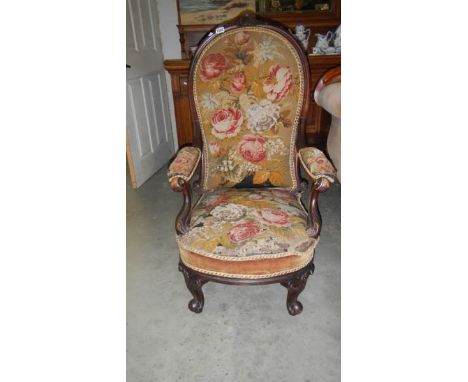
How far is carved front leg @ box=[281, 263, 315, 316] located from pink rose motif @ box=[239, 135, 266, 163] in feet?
1.72

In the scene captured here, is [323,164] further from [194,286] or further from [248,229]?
[194,286]

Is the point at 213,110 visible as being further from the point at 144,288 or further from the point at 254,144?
the point at 144,288

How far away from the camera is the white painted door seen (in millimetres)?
2642

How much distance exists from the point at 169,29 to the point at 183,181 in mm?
2506

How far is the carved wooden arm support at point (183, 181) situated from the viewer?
1279mm

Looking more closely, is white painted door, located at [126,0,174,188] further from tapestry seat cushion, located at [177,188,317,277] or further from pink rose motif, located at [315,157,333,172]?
pink rose motif, located at [315,157,333,172]

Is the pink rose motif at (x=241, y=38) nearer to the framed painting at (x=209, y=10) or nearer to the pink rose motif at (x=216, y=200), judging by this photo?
the pink rose motif at (x=216, y=200)

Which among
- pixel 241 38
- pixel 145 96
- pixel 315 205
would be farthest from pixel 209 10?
pixel 315 205

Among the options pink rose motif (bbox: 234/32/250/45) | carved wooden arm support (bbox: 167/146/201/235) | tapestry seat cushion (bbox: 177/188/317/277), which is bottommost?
tapestry seat cushion (bbox: 177/188/317/277)

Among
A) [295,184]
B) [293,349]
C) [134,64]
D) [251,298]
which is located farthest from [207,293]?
[134,64]

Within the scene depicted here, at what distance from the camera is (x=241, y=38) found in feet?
4.79

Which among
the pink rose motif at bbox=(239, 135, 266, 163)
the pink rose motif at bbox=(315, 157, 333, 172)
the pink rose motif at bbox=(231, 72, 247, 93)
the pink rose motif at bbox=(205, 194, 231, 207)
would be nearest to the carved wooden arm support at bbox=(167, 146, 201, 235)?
the pink rose motif at bbox=(205, 194, 231, 207)

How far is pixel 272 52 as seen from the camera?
1.46m

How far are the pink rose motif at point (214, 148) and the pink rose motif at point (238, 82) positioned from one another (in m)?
0.25
